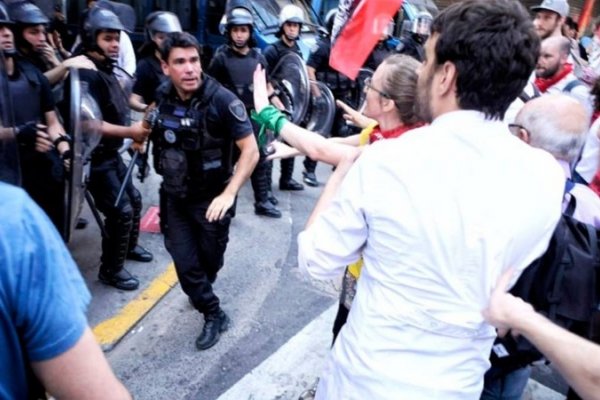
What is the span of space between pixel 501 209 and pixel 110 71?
2864 mm

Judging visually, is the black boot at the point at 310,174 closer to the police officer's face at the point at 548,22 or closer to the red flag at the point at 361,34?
the red flag at the point at 361,34

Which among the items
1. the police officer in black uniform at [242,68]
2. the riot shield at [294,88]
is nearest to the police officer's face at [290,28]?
the police officer in black uniform at [242,68]

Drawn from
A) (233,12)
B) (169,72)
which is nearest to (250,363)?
(169,72)

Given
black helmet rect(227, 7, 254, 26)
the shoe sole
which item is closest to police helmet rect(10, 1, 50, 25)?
black helmet rect(227, 7, 254, 26)

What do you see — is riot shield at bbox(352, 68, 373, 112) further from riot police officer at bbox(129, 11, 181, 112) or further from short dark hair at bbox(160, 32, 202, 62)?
short dark hair at bbox(160, 32, 202, 62)

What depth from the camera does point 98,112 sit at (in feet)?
9.66

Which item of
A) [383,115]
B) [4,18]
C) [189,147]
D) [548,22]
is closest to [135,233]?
[189,147]

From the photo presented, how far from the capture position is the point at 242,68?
180 inches

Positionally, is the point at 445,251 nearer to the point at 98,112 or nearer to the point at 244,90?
the point at 98,112

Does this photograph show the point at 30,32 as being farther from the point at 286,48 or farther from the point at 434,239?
the point at 434,239

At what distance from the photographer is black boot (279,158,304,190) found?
5309 mm

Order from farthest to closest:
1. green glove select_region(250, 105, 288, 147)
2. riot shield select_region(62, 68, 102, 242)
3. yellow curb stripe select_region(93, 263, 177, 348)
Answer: yellow curb stripe select_region(93, 263, 177, 348) → riot shield select_region(62, 68, 102, 242) → green glove select_region(250, 105, 288, 147)

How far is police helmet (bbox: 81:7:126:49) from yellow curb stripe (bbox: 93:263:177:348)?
5.39 feet

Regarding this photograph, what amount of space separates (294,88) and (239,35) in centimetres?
82
